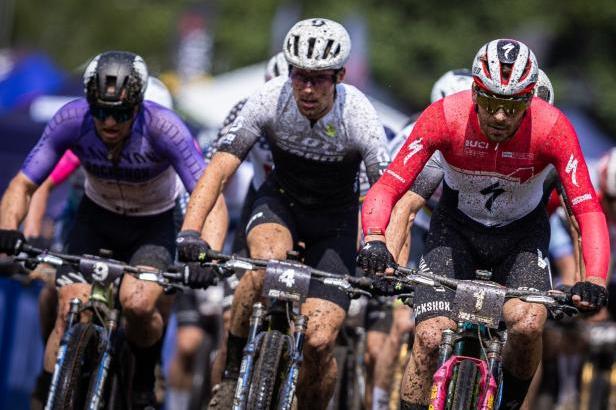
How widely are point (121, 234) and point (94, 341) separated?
1.39 m

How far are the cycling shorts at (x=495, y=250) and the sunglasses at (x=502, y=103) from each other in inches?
33.9

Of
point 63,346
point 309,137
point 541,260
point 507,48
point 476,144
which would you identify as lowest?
point 63,346

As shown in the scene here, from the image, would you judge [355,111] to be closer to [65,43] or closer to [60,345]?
[60,345]

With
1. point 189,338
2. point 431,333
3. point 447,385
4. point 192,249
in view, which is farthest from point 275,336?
point 189,338

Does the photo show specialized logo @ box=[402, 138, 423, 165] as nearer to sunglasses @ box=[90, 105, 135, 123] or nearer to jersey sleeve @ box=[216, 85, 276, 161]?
jersey sleeve @ box=[216, 85, 276, 161]

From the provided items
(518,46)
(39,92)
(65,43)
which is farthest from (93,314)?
(65,43)

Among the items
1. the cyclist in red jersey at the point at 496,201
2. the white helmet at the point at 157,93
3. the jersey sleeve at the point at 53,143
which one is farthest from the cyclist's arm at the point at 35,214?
the cyclist in red jersey at the point at 496,201

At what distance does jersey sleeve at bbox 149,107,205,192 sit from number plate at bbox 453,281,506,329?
7.28 feet

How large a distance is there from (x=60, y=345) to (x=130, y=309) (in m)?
0.80

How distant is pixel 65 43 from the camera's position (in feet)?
217

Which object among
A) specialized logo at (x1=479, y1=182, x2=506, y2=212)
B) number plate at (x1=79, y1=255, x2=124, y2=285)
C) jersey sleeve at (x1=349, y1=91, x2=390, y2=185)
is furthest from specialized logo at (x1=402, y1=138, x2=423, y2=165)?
number plate at (x1=79, y1=255, x2=124, y2=285)

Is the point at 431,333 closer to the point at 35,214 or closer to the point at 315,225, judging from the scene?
the point at 315,225

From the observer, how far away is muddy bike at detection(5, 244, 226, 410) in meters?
8.90

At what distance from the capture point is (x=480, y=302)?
8195mm
